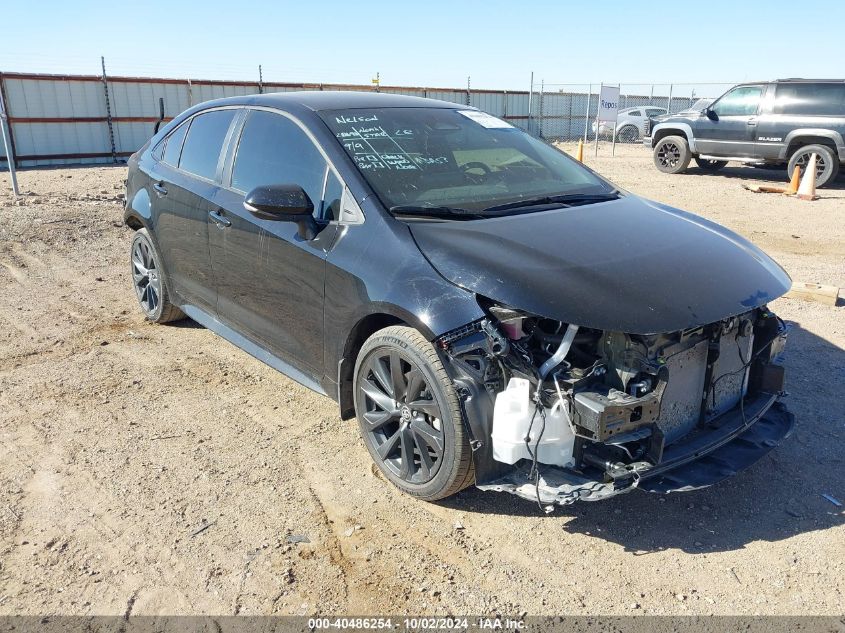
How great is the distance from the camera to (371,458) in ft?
12.2

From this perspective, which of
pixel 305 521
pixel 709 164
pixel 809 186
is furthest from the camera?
pixel 709 164

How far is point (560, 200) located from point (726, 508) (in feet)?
5.86

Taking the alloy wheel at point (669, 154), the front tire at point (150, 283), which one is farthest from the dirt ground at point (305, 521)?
the alloy wheel at point (669, 154)

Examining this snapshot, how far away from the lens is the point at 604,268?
3.09 metres

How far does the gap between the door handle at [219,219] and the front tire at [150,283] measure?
3.84ft

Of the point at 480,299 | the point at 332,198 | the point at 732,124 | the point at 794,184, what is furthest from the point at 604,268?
the point at 732,124

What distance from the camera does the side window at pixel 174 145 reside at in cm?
515

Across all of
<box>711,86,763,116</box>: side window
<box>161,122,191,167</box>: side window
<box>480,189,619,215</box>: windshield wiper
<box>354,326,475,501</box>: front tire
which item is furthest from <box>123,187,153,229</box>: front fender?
<box>711,86,763,116</box>: side window

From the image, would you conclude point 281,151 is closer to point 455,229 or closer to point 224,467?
point 455,229

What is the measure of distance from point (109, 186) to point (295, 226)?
37.5ft

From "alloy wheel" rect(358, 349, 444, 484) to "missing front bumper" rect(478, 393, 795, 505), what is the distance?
34 cm

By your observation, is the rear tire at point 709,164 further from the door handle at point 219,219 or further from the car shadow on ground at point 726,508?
the door handle at point 219,219

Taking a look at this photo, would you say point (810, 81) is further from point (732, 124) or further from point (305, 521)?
point (305, 521)

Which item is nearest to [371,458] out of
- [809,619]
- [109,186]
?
[809,619]
